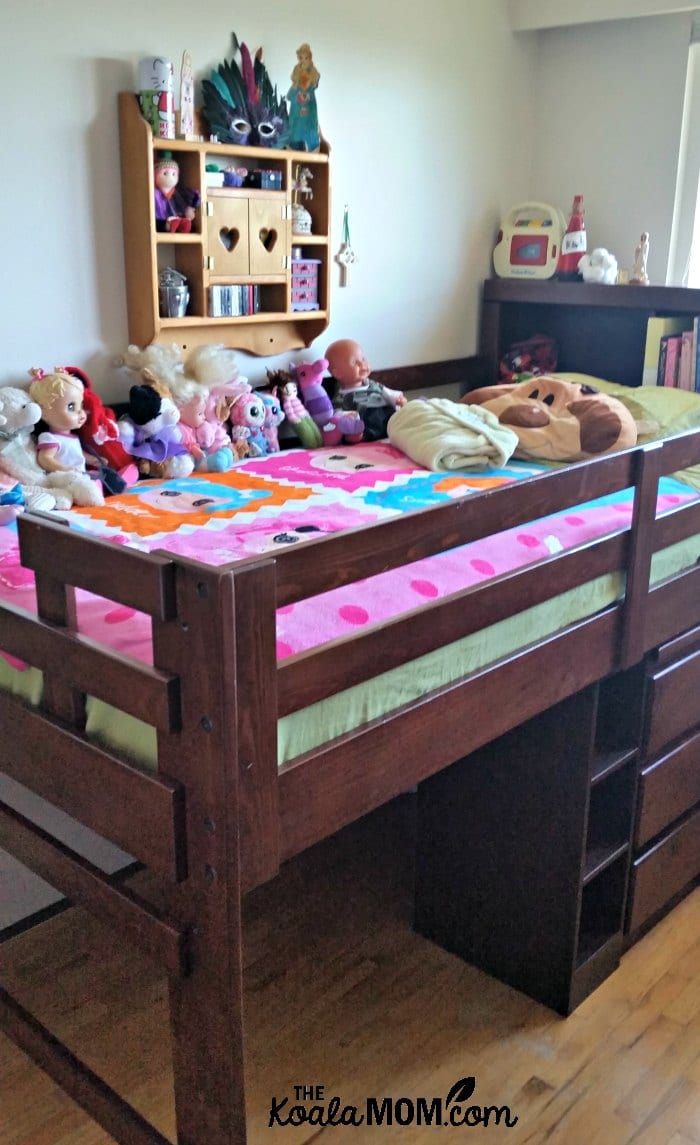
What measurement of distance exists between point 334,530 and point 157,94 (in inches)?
38.2

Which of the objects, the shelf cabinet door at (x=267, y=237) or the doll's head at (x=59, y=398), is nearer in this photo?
the doll's head at (x=59, y=398)

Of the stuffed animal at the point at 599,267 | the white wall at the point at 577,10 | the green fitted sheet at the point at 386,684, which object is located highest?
the white wall at the point at 577,10

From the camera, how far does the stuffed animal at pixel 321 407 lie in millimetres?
2445

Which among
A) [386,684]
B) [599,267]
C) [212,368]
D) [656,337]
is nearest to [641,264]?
[599,267]

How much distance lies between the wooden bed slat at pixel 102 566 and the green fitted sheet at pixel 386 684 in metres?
0.16

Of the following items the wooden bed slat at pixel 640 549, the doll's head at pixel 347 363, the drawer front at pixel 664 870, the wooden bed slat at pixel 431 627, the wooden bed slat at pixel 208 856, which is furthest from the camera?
the doll's head at pixel 347 363

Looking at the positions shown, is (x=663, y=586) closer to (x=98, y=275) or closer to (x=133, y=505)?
(x=133, y=505)

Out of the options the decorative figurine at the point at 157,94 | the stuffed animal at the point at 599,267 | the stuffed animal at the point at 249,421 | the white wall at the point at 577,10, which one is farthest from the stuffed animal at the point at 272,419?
the white wall at the point at 577,10

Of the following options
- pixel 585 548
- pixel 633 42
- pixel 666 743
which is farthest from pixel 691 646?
pixel 633 42

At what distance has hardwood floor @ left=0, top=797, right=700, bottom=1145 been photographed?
1.62 m

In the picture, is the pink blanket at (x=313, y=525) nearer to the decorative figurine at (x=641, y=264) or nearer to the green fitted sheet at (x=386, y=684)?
the green fitted sheet at (x=386, y=684)

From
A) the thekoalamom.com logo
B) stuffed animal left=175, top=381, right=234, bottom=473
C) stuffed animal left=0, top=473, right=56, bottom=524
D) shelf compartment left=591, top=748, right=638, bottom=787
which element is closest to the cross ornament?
stuffed animal left=175, top=381, right=234, bottom=473

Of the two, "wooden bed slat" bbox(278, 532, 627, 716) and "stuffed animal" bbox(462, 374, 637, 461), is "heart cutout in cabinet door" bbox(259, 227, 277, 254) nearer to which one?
"stuffed animal" bbox(462, 374, 637, 461)

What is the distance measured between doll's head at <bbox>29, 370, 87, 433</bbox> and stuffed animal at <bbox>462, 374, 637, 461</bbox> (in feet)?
3.35
